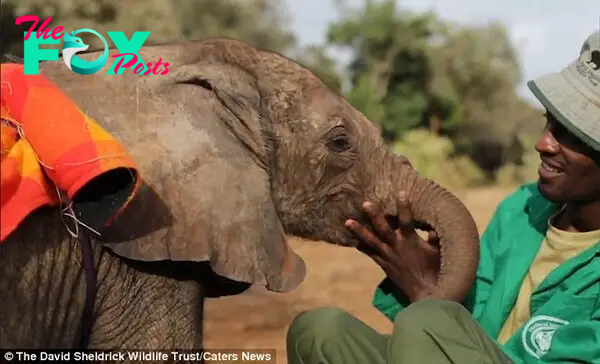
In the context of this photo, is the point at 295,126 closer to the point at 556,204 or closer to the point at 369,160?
the point at 369,160

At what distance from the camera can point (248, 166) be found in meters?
2.73

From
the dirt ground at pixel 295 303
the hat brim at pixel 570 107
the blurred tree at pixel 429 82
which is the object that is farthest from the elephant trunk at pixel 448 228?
the blurred tree at pixel 429 82

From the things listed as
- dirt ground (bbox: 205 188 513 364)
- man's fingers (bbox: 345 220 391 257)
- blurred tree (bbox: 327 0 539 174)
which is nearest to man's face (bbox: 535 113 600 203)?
man's fingers (bbox: 345 220 391 257)

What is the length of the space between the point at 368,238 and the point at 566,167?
2.39 feet

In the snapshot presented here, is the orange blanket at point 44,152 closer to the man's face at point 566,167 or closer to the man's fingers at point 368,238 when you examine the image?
the man's fingers at point 368,238

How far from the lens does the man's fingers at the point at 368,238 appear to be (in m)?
3.00

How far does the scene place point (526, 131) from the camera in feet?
98.7

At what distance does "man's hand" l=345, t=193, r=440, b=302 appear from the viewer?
9.72 ft

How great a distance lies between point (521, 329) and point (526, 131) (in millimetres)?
28435

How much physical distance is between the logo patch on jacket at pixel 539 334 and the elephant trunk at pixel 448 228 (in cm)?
28

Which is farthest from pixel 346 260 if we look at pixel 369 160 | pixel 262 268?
pixel 262 268

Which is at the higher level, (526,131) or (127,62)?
(127,62)

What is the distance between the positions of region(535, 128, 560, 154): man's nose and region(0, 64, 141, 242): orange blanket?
1.31 m

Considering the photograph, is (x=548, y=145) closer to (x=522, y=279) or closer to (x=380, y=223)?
(x=522, y=279)
